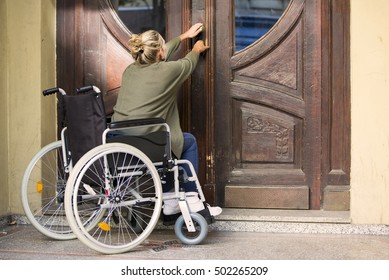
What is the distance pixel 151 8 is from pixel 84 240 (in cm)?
205

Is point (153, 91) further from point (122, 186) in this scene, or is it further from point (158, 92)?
point (122, 186)

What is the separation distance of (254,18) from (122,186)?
172cm

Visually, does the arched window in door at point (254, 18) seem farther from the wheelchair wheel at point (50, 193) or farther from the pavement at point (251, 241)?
the wheelchair wheel at point (50, 193)

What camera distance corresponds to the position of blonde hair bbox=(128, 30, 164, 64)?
4832mm

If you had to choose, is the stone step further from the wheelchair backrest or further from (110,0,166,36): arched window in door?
(110,0,166,36): arched window in door

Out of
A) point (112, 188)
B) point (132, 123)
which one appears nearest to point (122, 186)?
point (112, 188)

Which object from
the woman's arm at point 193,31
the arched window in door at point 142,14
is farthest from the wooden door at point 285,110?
the arched window in door at point 142,14

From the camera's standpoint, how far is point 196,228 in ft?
16.2

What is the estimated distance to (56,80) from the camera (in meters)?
5.71

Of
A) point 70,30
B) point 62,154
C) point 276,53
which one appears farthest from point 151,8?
point 62,154

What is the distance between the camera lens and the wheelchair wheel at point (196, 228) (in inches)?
186

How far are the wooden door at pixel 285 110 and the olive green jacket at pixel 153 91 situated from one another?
0.69 meters

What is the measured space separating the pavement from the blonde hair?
1.24 meters

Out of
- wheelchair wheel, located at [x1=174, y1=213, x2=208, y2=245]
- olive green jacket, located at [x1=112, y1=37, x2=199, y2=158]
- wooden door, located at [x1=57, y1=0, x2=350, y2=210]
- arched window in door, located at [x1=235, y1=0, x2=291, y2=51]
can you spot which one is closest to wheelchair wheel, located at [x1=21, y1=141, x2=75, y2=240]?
olive green jacket, located at [x1=112, y1=37, x2=199, y2=158]
